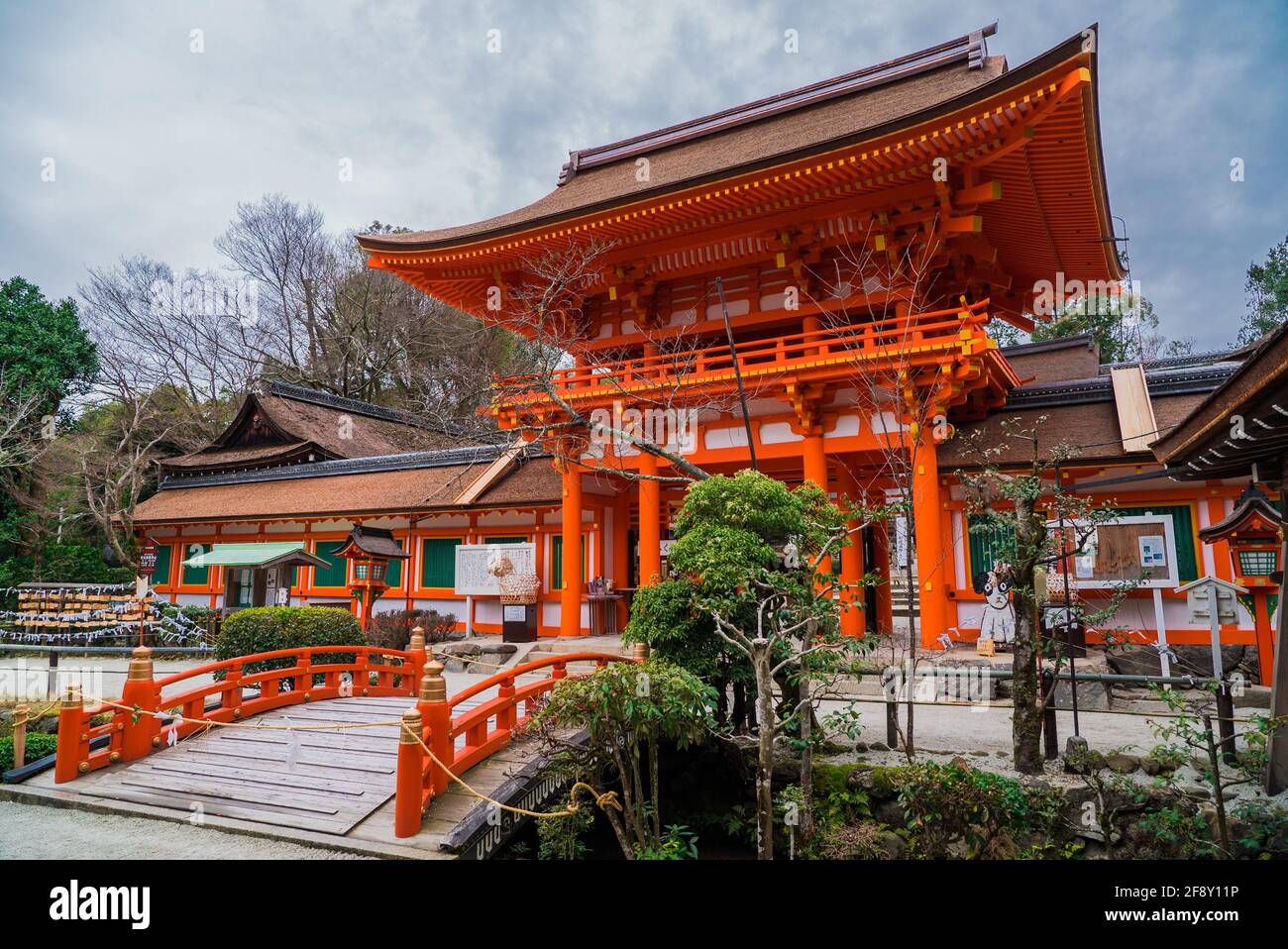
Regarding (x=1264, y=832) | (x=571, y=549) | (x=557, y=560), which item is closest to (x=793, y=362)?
(x=571, y=549)

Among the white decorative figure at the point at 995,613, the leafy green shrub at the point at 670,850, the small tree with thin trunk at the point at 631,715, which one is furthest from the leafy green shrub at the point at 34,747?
the white decorative figure at the point at 995,613

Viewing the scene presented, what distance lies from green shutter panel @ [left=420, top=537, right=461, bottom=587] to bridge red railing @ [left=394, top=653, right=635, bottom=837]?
901 cm

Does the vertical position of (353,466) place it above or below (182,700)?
above

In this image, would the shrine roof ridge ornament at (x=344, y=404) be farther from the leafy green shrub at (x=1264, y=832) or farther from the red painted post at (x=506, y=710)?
the leafy green shrub at (x=1264, y=832)

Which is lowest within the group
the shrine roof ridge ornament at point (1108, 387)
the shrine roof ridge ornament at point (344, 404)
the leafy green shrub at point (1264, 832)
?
the leafy green shrub at point (1264, 832)

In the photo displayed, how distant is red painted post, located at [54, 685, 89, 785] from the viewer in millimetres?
6742

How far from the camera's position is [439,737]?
19.6 ft

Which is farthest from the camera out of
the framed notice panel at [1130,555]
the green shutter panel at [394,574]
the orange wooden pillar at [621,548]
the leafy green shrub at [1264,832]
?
the green shutter panel at [394,574]

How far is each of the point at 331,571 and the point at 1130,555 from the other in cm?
1605

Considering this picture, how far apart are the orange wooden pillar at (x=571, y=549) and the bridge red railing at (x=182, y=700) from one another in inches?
159

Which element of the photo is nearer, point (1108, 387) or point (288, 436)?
point (1108, 387)

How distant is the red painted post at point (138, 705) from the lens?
7.25 meters

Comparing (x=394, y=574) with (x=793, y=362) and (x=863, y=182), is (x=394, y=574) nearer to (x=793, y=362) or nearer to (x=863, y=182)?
(x=793, y=362)

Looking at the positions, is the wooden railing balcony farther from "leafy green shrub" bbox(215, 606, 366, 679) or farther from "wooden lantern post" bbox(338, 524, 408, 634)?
"leafy green shrub" bbox(215, 606, 366, 679)
